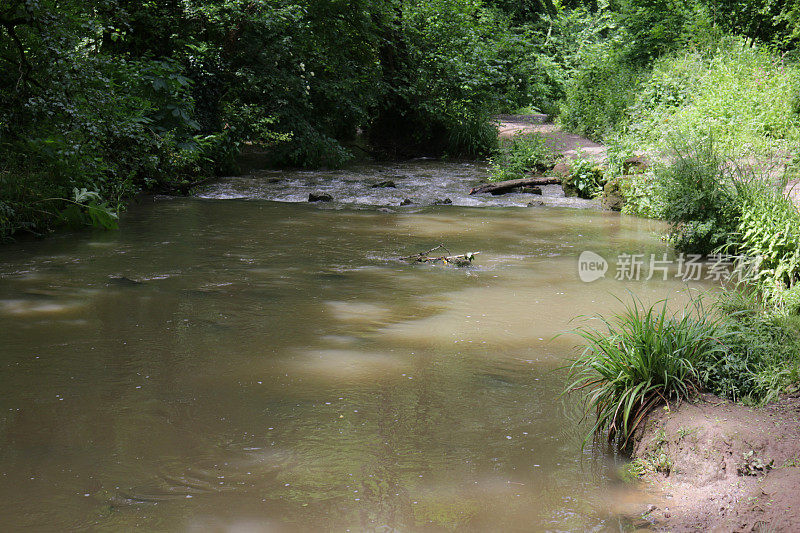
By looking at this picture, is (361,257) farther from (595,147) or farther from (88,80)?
(595,147)

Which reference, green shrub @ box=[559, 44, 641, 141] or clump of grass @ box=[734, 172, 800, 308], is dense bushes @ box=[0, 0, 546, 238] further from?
clump of grass @ box=[734, 172, 800, 308]

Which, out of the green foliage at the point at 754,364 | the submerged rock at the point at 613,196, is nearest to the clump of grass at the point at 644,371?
the green foliage at the point at 754,364

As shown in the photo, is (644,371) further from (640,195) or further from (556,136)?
(556,136)

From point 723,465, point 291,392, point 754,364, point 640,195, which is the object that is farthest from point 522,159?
point 723,465

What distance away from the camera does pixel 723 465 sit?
131 inches

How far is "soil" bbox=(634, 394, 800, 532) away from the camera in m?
2.99

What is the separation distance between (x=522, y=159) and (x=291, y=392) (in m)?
12.3

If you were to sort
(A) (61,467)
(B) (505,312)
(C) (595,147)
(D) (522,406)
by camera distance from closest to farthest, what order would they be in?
(A) (61,467), (D) (522,406), (B) (505,312), (C) (595,147)

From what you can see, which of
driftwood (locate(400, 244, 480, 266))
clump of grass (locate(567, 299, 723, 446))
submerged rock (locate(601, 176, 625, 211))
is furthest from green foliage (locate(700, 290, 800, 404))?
submerged rock (locate(601, 176, 625, 211))

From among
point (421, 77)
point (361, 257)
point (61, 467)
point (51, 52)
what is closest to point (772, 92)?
point (361, 257)

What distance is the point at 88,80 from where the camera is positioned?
28.0 ft

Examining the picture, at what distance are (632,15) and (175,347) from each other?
17.7 m

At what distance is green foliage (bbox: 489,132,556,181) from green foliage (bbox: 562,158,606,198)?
1.84 meters

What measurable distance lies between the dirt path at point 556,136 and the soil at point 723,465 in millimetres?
10770
